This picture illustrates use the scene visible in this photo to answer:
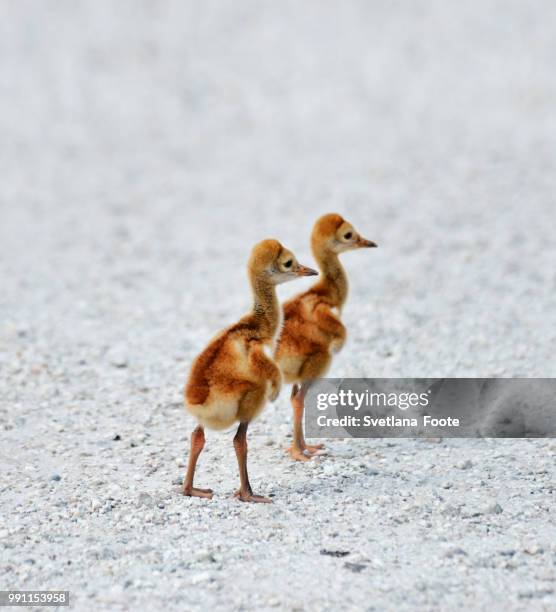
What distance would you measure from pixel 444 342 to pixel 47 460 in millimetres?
3464

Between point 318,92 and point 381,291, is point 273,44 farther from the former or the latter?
point 381,291

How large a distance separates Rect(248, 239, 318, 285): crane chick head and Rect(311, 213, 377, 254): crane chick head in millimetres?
770

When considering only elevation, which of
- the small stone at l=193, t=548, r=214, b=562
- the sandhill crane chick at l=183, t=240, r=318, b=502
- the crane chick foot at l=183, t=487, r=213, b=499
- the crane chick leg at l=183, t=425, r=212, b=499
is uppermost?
the sandhill crane chick at l=183, t=240, r=318, b=502

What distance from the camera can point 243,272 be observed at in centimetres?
1130

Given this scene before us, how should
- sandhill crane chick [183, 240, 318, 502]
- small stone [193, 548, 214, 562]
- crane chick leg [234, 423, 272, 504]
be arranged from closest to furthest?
1. small stone [193, 548, 214, 562]
2. sandhill crane chick [183, 240, 318, 502]
3. crane chick leg [234, 423, 272, 504]

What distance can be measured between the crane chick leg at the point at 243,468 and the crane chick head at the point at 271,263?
0.78m

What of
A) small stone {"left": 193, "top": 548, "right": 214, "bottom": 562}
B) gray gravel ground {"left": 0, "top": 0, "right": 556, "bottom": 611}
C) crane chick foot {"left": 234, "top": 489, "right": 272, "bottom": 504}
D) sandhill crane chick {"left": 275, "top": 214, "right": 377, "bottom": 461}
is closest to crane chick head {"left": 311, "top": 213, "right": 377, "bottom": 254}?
sandhill crane chick {"left": 275, "top": 214, "right": 377, "bottom": 461}

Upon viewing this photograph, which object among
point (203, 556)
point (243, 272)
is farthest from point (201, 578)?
point (243, 272)

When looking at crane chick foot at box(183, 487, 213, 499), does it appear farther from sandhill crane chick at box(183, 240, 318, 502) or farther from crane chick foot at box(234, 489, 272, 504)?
crane chick foot at box(234, 489, 272, 504)

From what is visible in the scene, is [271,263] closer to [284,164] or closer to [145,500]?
[145,500]

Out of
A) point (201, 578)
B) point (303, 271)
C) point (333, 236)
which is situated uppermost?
point (333, 236)

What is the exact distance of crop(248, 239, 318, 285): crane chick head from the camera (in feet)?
19.5

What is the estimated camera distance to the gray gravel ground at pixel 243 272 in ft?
17.7

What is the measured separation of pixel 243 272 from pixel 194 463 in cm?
545
